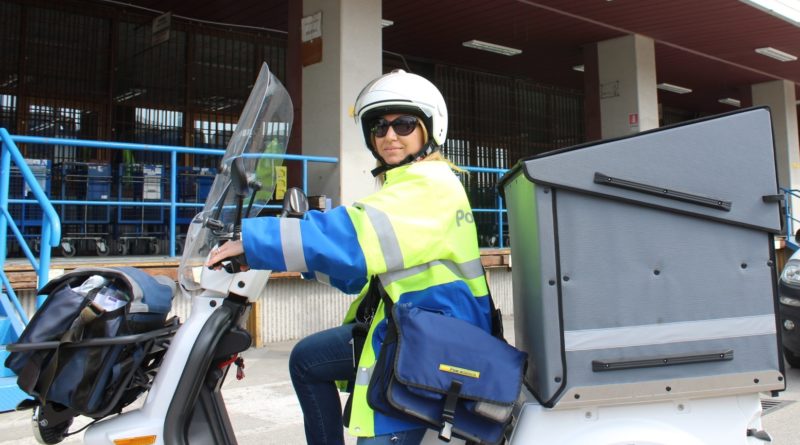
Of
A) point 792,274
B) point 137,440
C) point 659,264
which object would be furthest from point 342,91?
point 659,264

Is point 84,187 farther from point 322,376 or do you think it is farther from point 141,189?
point 322,376

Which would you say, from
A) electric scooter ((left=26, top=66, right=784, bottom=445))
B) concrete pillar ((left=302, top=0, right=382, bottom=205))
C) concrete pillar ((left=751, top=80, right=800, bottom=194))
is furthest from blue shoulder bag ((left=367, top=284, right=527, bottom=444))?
concrete pillar ((left=751, top=80, right=800, bottom=194))

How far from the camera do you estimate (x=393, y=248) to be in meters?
1.86

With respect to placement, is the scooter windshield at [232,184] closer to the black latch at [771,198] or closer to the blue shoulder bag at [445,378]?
the blue shoulder bag at [445,378]

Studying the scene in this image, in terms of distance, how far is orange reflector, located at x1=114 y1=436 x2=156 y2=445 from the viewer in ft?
6.56

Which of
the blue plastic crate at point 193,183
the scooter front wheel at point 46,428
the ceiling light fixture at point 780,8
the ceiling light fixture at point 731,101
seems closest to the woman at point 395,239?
the scooter front wheel at point 46,428

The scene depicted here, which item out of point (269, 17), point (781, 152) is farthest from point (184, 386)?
point (781, 152)

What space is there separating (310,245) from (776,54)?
616 inches

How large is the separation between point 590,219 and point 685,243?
0.27 meters

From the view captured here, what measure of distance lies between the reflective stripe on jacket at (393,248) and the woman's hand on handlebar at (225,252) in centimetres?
7

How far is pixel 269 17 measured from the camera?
11.8 metres

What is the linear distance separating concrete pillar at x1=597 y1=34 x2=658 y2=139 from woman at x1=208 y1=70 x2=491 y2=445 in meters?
11.6

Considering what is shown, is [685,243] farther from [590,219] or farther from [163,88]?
[163,88]

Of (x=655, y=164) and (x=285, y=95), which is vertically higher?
(x=285, y=95)
